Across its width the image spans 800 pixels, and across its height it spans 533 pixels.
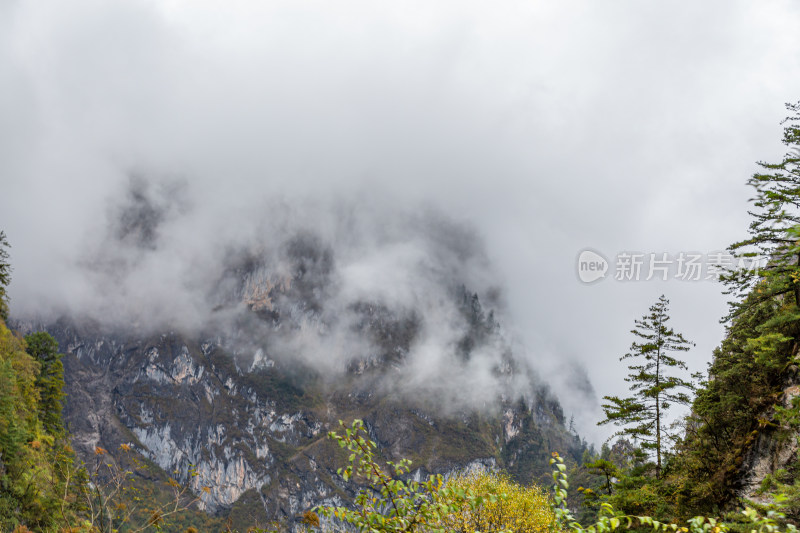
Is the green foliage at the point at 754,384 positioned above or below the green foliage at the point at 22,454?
above

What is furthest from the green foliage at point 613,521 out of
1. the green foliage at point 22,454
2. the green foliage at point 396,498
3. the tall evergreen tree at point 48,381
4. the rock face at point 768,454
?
the tall evergreen tree at point 48,381

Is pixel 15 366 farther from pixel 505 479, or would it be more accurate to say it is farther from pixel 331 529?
pixel 331 529

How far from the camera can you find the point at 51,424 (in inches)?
2549

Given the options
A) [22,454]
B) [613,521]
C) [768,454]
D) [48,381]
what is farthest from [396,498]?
[48,381]

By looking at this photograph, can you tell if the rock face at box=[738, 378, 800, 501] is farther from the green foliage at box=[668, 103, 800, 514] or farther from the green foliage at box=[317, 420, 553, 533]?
the green foliage at box=[317, 420, 553, 533]

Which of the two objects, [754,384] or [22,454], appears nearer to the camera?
[754,384]

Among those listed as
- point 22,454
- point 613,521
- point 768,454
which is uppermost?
point 768,454

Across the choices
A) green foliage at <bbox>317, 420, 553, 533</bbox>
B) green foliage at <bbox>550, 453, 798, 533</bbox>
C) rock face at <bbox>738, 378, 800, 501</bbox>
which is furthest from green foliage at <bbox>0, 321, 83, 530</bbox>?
rock face at <bbox>738, 378, 800, 501</bbox>

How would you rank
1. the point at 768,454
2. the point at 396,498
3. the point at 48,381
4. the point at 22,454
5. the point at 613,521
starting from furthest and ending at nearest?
the point at 48,381 → the point at 22,454 → the point at 768,454 → the point at 396,498 → the point at 613,521

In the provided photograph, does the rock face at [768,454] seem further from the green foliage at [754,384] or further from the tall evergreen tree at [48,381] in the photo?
the tall evergreen tree at [48,381]

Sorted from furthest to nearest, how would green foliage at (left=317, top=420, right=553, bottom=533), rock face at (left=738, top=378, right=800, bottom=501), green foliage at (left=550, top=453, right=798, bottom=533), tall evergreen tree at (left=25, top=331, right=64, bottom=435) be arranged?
tall evergreen tree at (left=25, top=331, right=64, bottom=435) < rock face at (left=738, top=378, right=800, bottom=501) < green foliage at (left=317, top=420, right=553, bottom=533) < green foliage at (left=550, top=453, right=798, bottom=533)

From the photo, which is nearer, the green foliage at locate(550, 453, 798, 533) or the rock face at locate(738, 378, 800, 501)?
the green foliage at locate(550, 453, 798, 533)

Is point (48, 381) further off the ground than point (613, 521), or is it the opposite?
point (48, 381)

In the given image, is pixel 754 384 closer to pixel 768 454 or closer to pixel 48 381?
pixel 768 454
